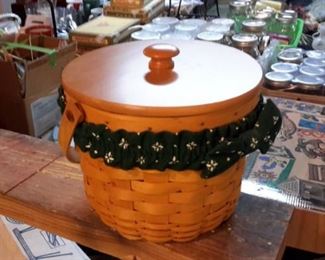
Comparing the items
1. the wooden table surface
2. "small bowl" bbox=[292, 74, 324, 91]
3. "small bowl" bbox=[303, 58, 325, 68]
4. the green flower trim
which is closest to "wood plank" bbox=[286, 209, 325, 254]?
the wooden table surface

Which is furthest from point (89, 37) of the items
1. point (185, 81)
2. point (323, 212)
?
point (185, 81)

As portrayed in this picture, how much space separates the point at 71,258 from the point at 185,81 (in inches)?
15.2

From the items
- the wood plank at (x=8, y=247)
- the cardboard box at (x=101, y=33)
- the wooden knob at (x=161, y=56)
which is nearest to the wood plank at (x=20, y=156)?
the wood plank at (x=8, y=247)

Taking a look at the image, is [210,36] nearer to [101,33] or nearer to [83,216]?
[101,33]

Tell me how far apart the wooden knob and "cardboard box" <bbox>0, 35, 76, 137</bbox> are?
0.57 metres

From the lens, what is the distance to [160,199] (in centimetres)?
43

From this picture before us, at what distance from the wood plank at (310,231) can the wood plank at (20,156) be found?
40 cm

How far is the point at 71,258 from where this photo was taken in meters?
0.69

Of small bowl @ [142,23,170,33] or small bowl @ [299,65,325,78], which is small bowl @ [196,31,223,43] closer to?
small bowl @ [142,23,170,33]

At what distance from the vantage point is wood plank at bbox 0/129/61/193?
608 millimetres

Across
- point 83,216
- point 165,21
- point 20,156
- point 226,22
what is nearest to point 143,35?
point 165,21

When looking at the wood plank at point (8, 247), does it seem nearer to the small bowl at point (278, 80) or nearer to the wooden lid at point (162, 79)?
the wooden lid at point (162, 79)

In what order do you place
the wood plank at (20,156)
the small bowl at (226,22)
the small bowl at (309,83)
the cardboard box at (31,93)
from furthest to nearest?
1. the small bowl at (226,22)
2. the small bowl at (309,83)
3. the cardboard box at (31,93)
4. the wood plank at (20,156)

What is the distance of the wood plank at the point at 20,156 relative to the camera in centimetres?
61
